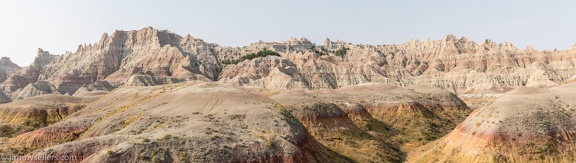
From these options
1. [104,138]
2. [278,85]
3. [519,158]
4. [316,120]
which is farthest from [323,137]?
[278,85]

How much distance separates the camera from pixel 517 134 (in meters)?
44.4

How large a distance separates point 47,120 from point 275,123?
63312mm

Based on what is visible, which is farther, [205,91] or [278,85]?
[278,85]

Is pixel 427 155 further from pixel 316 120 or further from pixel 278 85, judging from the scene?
pixel 278 85

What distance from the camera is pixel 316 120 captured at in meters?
63.2

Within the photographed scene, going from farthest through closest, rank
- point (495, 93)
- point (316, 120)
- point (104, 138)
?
point (495, 93), point (316, 120), point (104, 138)

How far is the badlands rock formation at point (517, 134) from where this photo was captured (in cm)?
4281

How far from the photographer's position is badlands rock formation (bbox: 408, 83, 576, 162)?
42.8 meters

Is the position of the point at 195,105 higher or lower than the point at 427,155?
higher

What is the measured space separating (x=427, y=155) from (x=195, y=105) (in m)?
33.9

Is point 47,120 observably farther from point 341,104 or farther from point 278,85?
point 278,85

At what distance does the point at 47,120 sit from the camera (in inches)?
3396

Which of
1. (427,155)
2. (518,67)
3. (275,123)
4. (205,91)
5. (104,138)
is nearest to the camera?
(104,138)

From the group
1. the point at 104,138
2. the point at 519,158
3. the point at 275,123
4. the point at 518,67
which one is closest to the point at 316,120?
the point at 275,123
